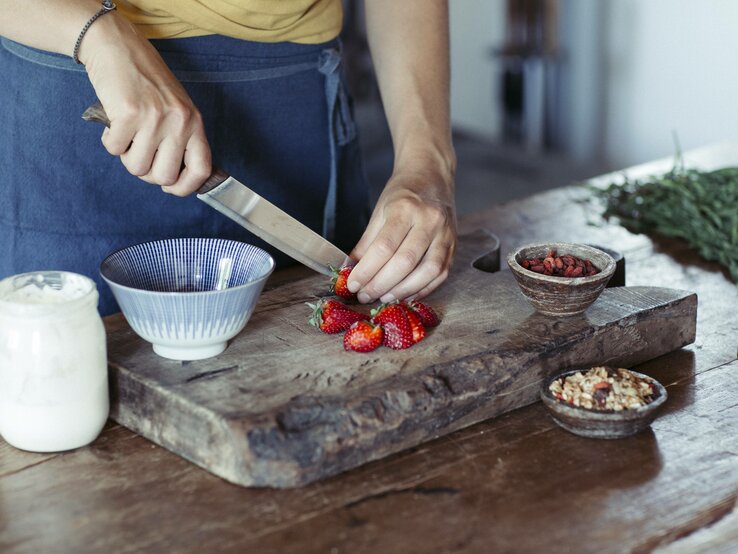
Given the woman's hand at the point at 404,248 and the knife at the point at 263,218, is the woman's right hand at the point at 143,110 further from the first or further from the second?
the woman's hand at the point at 404,248

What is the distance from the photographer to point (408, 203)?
1.44m

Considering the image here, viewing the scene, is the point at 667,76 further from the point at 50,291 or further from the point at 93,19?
the point at 50,291

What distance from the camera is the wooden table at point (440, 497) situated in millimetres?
973

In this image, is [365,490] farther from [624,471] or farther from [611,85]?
[611,85]

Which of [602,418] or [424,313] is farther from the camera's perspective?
[424,313]

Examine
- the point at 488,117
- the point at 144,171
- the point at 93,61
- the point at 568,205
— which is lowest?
the point at 488,117

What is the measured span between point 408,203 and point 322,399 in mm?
427

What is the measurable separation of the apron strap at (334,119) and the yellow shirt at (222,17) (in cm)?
9

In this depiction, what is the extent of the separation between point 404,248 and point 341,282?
0.10m

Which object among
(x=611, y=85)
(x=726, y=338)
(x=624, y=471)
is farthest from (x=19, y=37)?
(x=611, y=85)

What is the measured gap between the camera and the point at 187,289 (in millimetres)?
1333

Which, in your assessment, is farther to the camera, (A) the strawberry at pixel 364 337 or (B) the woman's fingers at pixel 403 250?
(B) the woman's fingers at pixel 403 250

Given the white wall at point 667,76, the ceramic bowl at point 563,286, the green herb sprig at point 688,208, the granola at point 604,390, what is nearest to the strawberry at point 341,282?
the ceramic bowl at point 563,286

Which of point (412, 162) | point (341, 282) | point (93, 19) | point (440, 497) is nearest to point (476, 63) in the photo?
point (412, 162)
